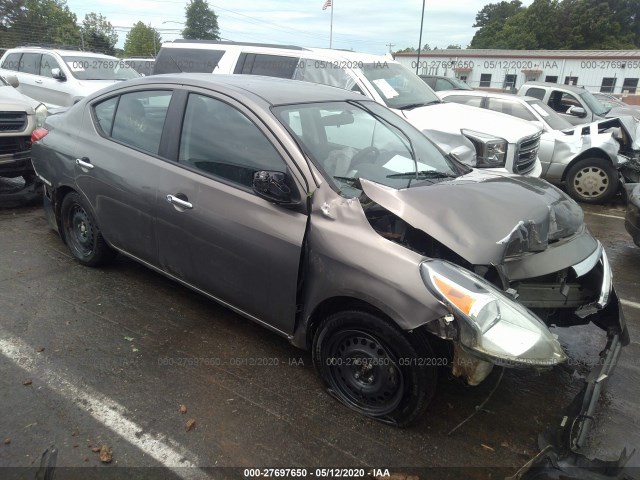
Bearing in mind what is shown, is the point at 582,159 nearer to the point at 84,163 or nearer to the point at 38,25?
the point at 84,163

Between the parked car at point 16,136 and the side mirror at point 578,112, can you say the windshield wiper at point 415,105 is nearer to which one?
the parked car at point 16,136

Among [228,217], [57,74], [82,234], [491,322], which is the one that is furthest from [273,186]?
[57,74]

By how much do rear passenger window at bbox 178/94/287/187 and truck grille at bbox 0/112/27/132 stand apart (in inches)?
161

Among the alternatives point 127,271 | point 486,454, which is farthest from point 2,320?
point 486,454

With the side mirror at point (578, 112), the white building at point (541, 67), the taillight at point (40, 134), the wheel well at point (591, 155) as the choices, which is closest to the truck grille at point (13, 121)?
the taillight at point (40, 134)

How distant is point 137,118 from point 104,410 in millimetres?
2184

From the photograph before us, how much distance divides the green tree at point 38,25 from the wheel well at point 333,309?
14605 mm

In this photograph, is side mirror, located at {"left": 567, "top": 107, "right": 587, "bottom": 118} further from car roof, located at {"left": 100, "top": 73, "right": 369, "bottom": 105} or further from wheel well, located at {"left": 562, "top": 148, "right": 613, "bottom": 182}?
car roof, located at {"left": 100, "top": 73, "right": 369, "bottom": 105}

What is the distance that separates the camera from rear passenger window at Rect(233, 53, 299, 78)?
21.9 feet

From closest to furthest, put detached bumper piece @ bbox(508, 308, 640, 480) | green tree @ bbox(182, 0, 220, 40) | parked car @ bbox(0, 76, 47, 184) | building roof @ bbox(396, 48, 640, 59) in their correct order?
1. detached bumper piece @ bbox(508, 308, 640, 480)
2. parked car @ bbox(0, 76, 47, 184)
3. building roof @ bbox(396, 48, 640, 59)
4. green tree @ bbox(182, 0, 220, 40)

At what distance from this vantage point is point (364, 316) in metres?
2.61

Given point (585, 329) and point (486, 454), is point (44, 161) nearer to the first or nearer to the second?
point (486, 454)

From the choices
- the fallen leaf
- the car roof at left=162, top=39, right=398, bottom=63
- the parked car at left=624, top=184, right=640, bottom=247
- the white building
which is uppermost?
the white building

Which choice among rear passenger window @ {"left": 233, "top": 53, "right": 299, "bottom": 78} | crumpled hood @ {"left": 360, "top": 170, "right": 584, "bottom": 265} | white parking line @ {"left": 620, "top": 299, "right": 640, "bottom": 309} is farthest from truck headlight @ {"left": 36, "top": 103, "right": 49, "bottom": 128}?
white parking line @ {"left": 620, "top": 299, "right": 640, "bottom": 309}
